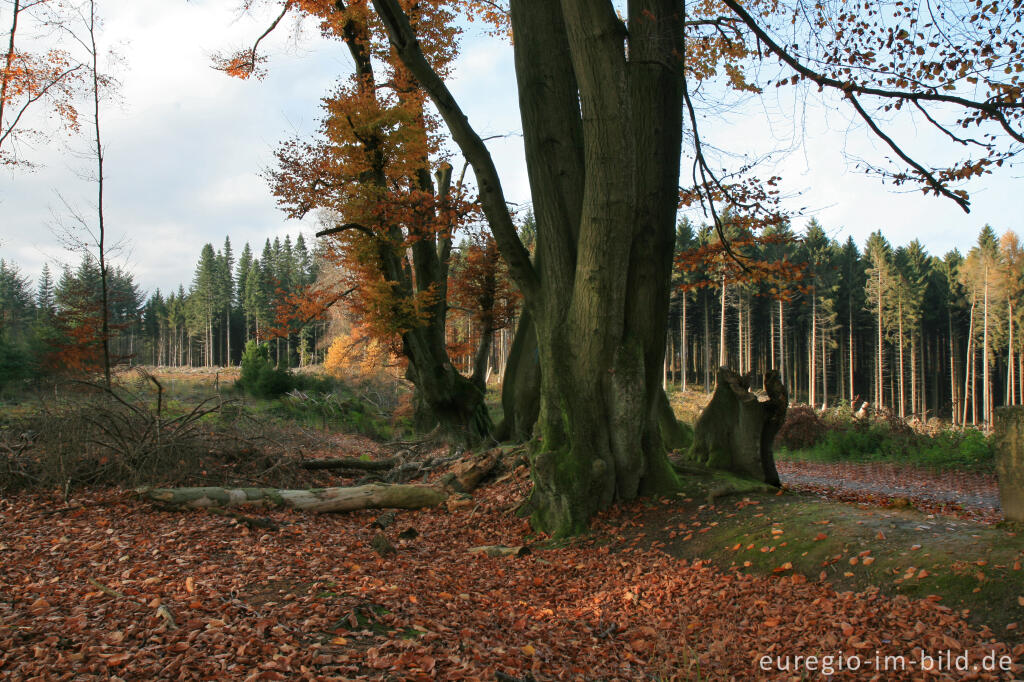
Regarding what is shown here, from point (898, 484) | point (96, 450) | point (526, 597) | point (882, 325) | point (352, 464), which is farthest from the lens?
point (882, 325)

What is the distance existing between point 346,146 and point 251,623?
12028 millimetres

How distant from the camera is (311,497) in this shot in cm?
746

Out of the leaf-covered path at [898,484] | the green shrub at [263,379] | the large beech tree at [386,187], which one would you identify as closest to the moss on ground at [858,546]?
the leaf-covered path at [898,484]

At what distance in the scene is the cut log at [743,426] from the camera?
760 cm

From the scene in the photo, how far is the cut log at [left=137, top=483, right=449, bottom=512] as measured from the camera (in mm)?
6672

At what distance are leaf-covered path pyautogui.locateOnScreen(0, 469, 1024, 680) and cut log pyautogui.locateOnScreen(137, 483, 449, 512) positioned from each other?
35 cm

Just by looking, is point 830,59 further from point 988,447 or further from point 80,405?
point 988,447

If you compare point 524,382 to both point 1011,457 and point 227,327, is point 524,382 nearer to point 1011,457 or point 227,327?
point 1011,457

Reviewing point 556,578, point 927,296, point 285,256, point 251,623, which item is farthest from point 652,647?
point 285,256

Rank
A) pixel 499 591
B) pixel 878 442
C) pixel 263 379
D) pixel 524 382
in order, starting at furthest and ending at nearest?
pixel 263 379
pixel 878 442
pixel 524 382
pixel 499 591

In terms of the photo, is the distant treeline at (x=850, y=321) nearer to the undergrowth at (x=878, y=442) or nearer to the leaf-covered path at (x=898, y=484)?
the undergrowth at (x=878, y=442)

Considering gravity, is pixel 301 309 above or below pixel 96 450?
above

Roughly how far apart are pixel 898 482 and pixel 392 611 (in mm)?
12131

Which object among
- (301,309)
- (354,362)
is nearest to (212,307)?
(354,362)
